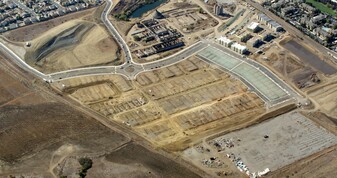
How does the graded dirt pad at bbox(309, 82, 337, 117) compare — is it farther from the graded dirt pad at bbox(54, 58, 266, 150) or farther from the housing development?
the graded dirt pad at bbox(54, 58, 266, 150)

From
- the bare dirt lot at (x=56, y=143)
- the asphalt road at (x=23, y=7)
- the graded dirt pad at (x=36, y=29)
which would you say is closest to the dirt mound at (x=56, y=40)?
the graded dirt pad at (x=36, y=29)

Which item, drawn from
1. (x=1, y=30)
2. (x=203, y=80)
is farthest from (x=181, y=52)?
(x=1, y=30)

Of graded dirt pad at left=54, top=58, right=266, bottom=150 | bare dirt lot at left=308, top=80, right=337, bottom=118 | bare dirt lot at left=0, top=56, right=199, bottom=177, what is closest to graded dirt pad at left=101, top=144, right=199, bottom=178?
bare dirt lot at left=0, top=56, right=199, bottom=177

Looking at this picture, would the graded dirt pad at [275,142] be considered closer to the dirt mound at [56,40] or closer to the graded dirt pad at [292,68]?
the graded dirt pad at [292,68]

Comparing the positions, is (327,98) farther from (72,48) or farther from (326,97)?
(72,48)

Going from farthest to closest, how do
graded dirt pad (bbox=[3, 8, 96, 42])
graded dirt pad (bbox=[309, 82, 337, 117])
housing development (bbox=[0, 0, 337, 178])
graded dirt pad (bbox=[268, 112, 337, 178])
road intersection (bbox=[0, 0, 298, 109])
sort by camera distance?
graded dirt pad (bbox=[3, 8, 96, 42]), road intersection (bbox=[0, 0, 298, 109]), graded dirt pad (bbox=[309, 82, 337, 117]), housing development (bbox=[0, 0, 337, 178]), graded dirt pad (bbox=[268, 112, 337, 178])

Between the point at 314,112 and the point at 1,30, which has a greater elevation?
the point at 1,30

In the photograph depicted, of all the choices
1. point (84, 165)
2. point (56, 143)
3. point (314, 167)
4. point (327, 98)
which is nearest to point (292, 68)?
point (327, 98)

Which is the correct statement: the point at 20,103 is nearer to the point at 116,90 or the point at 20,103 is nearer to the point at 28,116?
the point at 28,116
